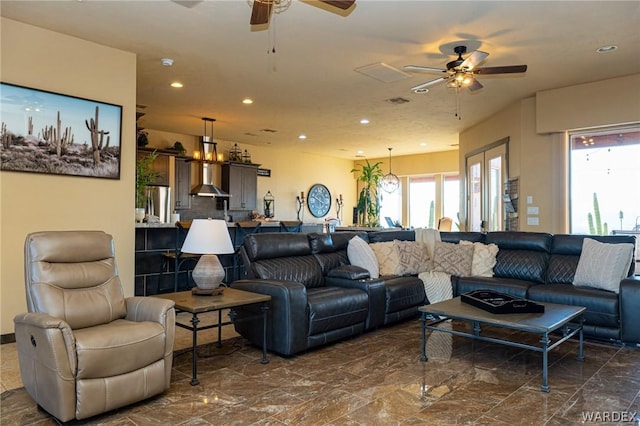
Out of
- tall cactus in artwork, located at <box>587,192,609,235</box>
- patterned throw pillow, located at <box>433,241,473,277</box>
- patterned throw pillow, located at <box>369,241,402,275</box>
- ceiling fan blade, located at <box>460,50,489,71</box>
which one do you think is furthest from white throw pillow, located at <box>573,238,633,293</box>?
ceiling fan blade, located at <box>460,50,489,71</box>

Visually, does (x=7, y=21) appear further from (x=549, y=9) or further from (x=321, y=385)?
(x=549, y=9)

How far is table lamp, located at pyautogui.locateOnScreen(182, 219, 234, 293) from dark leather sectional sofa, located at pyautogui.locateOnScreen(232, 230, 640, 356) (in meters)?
0.40

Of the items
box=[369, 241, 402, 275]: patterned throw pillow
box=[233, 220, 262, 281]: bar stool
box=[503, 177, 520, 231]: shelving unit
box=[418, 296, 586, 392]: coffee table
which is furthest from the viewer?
box=[503, 177, 520, 231]: shelving unit

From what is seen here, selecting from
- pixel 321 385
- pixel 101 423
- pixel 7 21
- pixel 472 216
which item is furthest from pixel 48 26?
pixel 472 216

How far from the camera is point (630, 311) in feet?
12.3

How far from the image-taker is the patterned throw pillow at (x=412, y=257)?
5070mm

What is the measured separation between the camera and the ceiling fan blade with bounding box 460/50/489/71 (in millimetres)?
3821

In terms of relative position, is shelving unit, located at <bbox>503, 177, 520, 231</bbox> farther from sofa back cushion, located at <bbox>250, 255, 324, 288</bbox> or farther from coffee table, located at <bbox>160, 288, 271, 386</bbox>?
coffee table, located at <bbox>160, 288, 271, 386</bbox>

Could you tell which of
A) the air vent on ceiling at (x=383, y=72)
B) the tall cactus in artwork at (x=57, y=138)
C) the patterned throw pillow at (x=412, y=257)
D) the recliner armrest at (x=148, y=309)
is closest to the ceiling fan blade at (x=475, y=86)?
the air vent on ceiling at (x=383, y=72)

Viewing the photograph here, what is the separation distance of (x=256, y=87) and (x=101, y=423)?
440 cm

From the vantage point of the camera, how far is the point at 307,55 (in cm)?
458

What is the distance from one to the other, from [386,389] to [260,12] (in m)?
2.67

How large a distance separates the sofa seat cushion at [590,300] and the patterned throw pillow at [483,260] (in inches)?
31.8

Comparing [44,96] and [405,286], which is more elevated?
[44,96]
